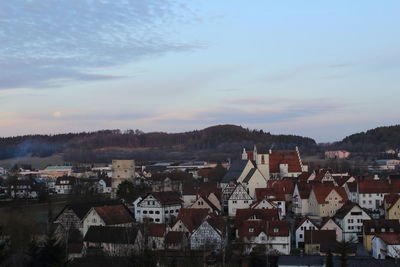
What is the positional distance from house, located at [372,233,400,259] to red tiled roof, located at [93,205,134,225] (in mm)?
13720

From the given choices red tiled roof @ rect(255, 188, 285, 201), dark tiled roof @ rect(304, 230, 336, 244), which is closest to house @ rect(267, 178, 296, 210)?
red tiled roof @ rect(255, 188, 285, 201)

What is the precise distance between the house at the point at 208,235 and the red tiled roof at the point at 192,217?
0.78 metres

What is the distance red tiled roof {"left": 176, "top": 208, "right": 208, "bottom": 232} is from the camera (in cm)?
3111

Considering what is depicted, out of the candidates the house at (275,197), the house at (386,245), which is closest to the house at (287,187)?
the house at (275,197)

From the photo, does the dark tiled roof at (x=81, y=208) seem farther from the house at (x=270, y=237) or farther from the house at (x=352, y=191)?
the house at (x=352, y=191)

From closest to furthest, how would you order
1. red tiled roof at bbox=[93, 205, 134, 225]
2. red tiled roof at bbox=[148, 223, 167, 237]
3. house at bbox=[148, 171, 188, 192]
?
red tiled roof at bbox=[148, 223, 167, 237] < red tiled roof at bbox=[93, 205, 134, 225] < house at bbox=[148, 171, 188, 192]

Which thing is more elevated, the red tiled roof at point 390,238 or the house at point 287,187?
the house at point 287,187

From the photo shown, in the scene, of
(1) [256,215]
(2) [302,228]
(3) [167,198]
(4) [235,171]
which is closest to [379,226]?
(2) [302,228]

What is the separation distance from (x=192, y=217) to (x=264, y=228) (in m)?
4.00

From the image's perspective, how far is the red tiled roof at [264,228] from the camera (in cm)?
2947

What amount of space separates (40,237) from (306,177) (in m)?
25.8

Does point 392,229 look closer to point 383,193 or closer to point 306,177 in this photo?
point 383,193

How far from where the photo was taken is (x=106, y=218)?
34.7 m

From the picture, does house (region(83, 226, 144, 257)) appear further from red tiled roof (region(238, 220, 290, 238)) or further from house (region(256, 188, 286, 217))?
house (region(256, 188, 286, 217))
